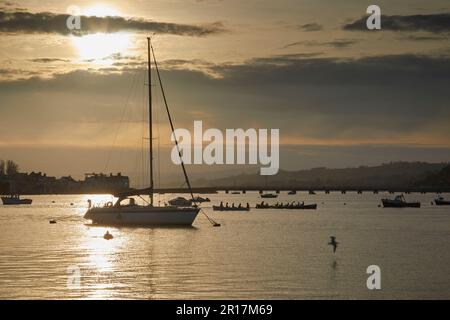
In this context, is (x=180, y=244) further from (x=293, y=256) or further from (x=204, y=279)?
(x=204, y=279)

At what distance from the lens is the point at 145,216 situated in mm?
77312

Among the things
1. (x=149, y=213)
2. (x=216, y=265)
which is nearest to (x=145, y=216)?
(x=149, y=213)

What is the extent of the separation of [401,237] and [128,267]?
40088 millimetres

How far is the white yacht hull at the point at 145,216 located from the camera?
76.5 metres

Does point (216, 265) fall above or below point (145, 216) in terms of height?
below

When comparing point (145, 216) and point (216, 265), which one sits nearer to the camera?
point (216, 265)

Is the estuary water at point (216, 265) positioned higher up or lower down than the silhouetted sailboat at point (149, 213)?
lower down

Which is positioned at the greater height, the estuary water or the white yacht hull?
the white yacht hull

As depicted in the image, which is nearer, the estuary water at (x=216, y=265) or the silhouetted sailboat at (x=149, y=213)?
the estuary water at (x=216, y=265)

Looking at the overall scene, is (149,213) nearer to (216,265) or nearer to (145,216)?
(145,216)

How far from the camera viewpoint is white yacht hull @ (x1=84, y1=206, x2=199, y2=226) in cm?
7650

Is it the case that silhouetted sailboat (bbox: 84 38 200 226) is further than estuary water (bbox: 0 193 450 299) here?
Yes

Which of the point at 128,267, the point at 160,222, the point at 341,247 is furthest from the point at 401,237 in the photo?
the point at 128,267
